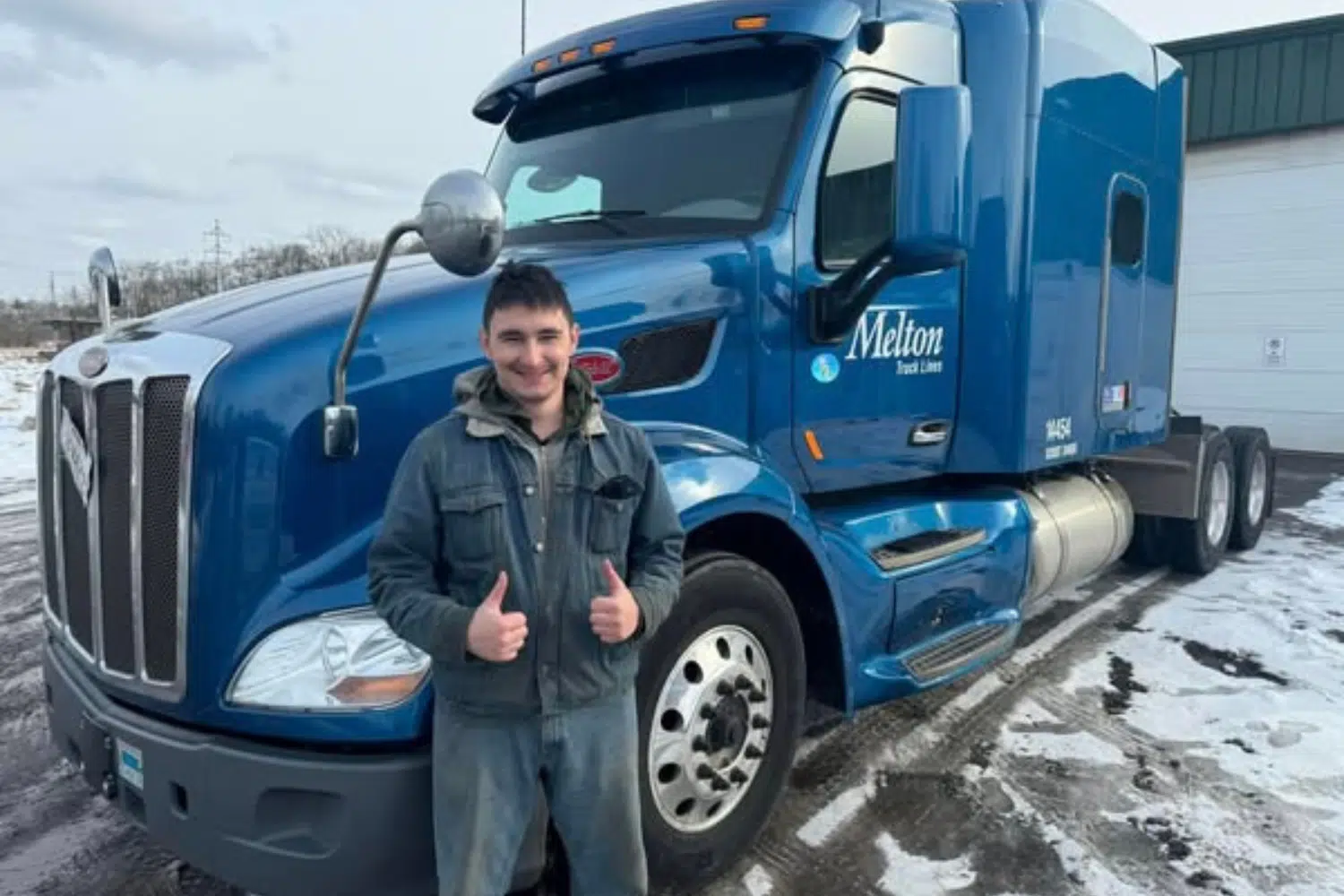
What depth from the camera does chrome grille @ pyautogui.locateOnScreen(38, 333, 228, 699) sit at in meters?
2.44

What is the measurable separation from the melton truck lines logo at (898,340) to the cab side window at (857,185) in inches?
10.7

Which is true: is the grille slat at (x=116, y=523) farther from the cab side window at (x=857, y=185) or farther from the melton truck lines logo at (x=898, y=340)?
the melton truck lines logo at (x=898, y=340)

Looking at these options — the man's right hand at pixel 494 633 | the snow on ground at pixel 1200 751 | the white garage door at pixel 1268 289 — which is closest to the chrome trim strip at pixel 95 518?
the man's right hand at pixel 494 633

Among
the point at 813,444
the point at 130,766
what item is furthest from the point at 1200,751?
the point at 130,766

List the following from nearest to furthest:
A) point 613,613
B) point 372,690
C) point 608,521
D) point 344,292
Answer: point 613,613
point 608,521
point 372,690
point 344,292

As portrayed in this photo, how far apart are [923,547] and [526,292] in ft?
8.45

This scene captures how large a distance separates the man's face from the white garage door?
1549cm

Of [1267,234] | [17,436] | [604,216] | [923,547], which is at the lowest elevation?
[17,436]

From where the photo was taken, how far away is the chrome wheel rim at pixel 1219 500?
7.36 meters

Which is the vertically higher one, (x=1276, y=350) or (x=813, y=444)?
(x=1276, y=350)

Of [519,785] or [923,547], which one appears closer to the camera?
[519,785]

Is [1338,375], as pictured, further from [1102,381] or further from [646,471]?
[646,471]

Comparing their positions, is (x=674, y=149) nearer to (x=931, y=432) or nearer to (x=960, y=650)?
(x=931, y=432)

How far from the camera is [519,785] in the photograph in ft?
7.27
